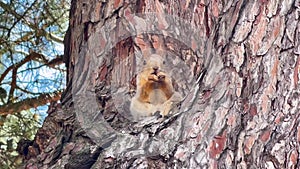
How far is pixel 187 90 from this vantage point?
76cm

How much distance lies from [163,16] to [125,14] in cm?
7

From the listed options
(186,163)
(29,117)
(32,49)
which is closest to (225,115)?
(186,163)

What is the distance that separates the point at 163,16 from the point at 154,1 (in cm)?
3

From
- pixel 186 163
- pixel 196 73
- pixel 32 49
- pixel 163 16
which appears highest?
pixel 32 49

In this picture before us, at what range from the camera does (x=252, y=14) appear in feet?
2.20

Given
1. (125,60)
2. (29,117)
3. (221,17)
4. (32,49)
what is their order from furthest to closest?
1. (29,117)
2. (32,49)
3. (125,60)
4. (221,17)

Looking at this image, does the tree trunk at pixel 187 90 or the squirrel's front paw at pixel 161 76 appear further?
the squirrel's front paw at pixel 161 76

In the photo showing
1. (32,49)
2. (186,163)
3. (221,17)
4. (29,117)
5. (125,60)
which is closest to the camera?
(186,163)

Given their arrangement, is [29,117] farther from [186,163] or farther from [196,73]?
[186,163]

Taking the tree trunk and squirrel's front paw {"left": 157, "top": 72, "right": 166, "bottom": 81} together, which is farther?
squirrel's front paw {"left": 157, "top": 72, "right": 166, "bottom": 81}

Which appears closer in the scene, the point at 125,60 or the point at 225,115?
the point at 225,115

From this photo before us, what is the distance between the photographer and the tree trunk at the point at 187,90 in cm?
61

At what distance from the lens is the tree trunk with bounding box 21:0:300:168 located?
61cm

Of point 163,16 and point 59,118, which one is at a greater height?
point 163,16
